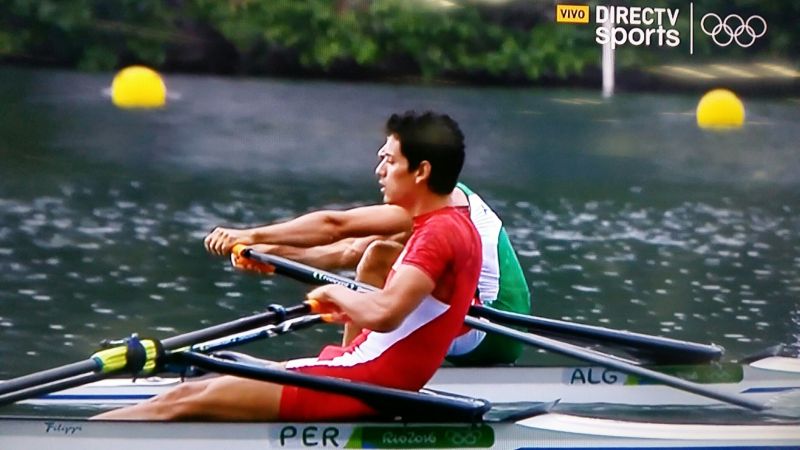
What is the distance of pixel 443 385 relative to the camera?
4426 mm

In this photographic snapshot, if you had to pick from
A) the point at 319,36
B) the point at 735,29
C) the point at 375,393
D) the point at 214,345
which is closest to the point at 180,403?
the point at 214,345

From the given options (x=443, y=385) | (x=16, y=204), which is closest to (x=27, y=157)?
(x=16, y=204)

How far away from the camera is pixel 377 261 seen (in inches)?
168

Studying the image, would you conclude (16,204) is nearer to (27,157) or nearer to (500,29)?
(27,157)

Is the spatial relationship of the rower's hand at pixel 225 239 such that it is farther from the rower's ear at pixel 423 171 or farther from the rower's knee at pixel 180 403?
the rower's ear at pixel 423 171

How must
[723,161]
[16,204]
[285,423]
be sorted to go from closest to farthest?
[285,423] → [16,204] → [723,161]

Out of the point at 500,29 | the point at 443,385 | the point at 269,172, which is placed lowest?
the point at 443,385

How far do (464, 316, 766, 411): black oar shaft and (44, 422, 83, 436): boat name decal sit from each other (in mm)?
1140

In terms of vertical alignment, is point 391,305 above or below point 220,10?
below

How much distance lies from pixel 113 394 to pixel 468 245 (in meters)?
1.27

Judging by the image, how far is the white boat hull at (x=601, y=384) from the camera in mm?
4453

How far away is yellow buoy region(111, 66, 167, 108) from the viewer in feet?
12.7

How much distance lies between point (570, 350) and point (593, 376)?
0.34 metres

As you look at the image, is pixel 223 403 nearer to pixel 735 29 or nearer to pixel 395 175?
pixel 395 175
